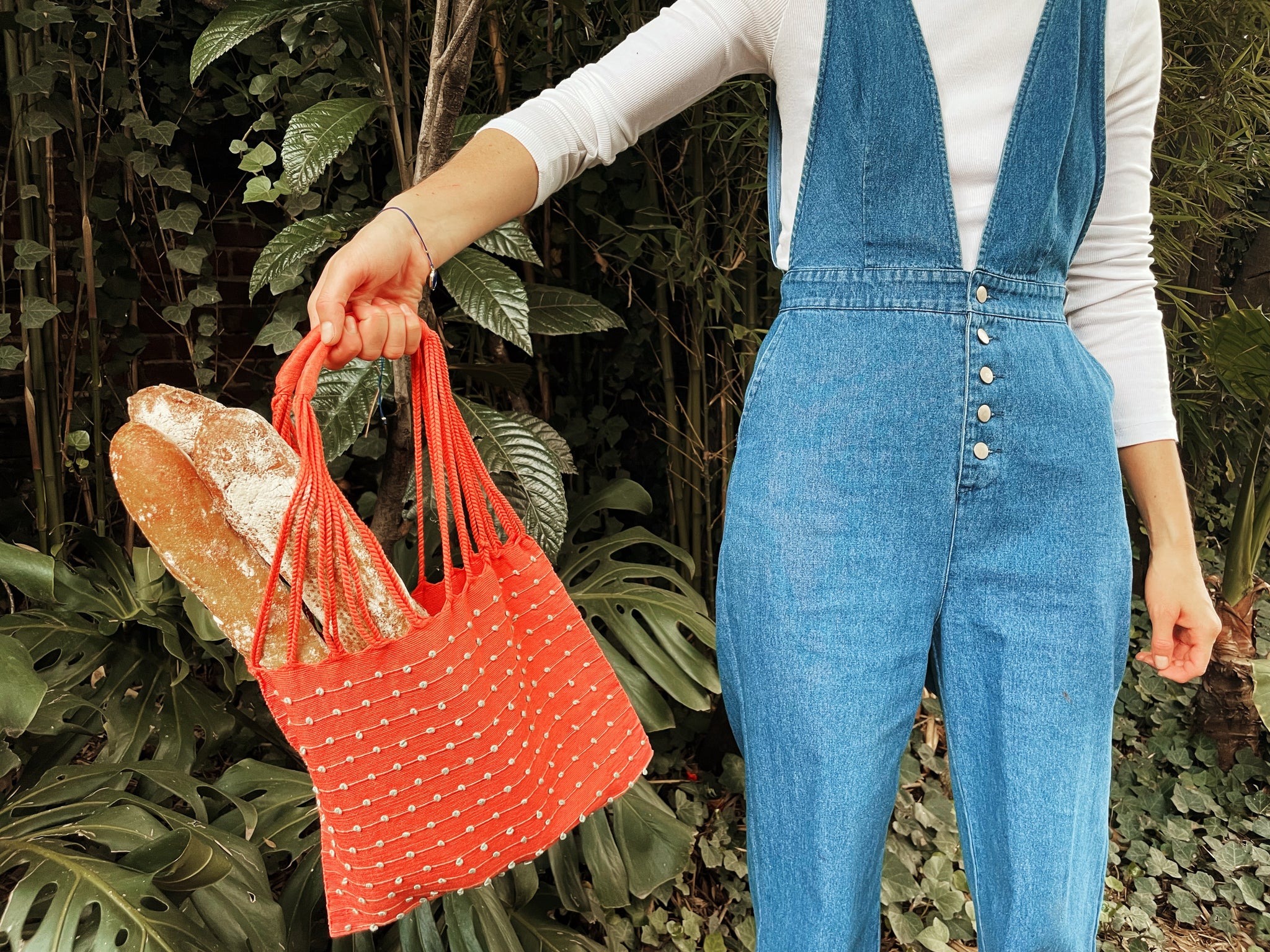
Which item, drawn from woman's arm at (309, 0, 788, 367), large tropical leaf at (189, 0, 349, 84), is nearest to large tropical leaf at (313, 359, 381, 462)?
large tropical leaf at (189, 0, 349, 84)

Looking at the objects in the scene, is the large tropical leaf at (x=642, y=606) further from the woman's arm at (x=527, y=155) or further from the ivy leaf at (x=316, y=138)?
the woman's arm at (x=527, y=155)

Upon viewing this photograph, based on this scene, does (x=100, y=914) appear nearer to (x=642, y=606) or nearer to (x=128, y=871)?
(x=128, y=871)

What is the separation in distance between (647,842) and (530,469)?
69cm

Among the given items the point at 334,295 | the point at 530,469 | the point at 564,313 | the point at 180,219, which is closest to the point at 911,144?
the point at 334,295

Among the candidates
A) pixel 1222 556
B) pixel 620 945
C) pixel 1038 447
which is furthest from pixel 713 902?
pixel 1222 556

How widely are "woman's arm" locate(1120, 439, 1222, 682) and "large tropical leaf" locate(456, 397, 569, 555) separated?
32.1 inches

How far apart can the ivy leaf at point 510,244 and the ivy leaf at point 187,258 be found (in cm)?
99

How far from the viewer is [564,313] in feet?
5.46

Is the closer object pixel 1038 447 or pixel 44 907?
pixel 1038 447

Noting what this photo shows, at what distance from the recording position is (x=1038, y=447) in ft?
2.59

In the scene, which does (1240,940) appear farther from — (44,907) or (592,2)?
(592,2)

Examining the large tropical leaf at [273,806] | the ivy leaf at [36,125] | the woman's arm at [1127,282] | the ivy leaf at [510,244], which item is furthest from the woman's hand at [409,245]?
the ivy leaf at [36,125]

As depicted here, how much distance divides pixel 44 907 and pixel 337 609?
0.85m

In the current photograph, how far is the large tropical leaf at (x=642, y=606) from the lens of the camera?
1702 mm
